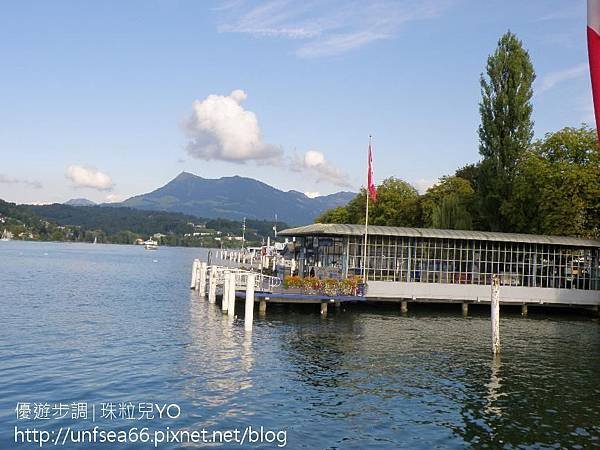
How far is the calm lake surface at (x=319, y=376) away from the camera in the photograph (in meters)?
17.2

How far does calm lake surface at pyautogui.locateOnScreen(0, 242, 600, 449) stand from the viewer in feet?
56.4

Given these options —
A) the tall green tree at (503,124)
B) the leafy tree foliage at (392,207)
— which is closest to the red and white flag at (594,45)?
the tall green tree at (503,124)

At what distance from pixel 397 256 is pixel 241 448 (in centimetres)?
3202

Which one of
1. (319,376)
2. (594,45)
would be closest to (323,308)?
(319,376)

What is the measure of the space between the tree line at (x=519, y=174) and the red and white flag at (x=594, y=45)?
49744mm

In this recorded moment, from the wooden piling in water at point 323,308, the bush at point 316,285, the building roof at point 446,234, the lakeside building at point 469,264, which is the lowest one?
the wooden piling in water at point 323,308

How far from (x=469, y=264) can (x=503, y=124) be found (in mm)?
20469

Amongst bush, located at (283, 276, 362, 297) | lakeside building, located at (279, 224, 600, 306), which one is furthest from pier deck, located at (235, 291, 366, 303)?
lakeside building, located at (279, 224, 600, 306)

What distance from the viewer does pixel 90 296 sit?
5244cm

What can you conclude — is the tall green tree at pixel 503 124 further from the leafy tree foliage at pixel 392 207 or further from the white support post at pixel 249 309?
the white support post at pixel 249 309

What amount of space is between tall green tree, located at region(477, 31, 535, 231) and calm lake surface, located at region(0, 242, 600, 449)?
21381mm

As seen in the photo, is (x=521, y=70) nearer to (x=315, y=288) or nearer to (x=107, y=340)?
(x=315, y=288)

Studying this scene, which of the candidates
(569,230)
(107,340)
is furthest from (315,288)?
(569,230)

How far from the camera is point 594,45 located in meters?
4.46
